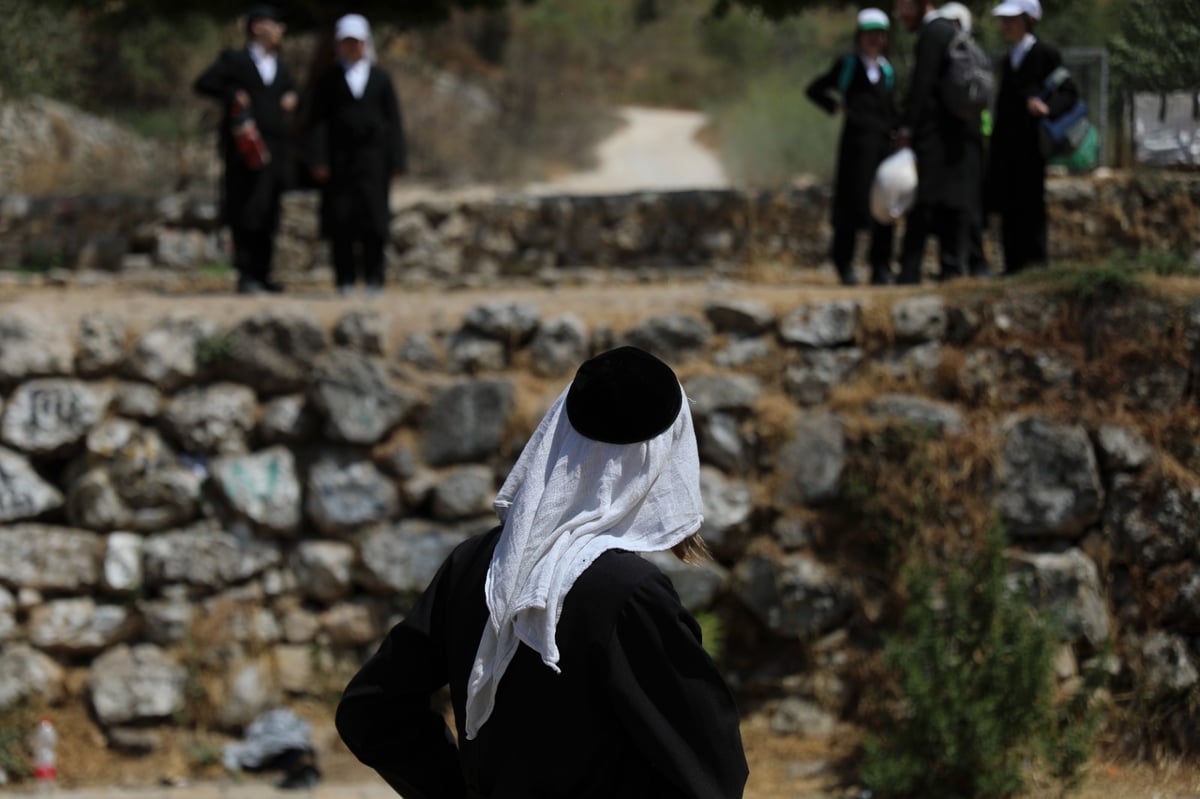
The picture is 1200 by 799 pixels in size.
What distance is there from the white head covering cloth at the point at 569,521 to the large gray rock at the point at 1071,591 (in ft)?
12.6

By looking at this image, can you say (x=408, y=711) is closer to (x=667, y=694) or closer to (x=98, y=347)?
(x=667, y=694)

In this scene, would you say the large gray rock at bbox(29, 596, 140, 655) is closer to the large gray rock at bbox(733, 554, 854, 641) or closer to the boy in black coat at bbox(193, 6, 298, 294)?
the boy in black coat at bbox(193, 6, 298, 294)

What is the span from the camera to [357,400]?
6543mm

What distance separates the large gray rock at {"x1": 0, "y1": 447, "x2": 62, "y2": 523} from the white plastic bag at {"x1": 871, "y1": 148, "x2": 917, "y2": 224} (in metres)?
4.18

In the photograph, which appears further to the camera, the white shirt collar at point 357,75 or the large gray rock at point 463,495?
the white shirt collar at point 357,75

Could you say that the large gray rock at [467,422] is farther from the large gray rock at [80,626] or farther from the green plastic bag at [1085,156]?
the green plastic bag at [1085,156]

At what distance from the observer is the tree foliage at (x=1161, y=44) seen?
5.93 metres

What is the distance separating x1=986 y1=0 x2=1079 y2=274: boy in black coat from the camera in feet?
23.4

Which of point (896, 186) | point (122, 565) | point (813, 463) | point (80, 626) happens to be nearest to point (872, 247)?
point (896, 186)

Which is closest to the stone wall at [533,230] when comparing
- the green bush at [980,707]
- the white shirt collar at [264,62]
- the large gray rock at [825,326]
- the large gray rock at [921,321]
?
the white shirt collar at [264,62]

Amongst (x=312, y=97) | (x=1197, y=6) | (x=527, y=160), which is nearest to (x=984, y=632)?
(x=1197, y=6)

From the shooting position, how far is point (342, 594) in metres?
6.50

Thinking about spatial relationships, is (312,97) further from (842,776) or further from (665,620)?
(665,620)

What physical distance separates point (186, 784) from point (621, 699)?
4338 mm
